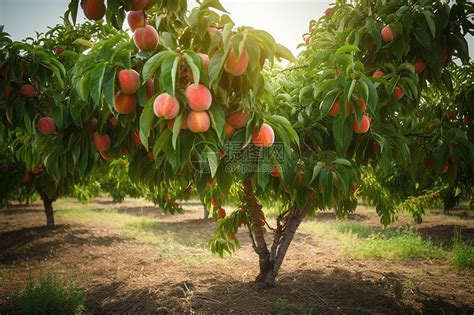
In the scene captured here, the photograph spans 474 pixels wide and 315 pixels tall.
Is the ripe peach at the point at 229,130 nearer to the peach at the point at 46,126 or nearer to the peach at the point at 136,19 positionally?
the peach at the point at 136,19

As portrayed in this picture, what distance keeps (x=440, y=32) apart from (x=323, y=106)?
1.26 metres

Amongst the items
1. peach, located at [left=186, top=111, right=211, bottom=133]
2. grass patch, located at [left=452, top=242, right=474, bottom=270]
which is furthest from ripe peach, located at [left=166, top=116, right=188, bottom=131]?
grass patch, located at [left=452, top=242, right=474, bottom=270]

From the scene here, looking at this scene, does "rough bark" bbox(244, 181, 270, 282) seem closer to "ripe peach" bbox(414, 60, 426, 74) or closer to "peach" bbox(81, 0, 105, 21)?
"ripe peach" bbox(414, 60, 426, 74)

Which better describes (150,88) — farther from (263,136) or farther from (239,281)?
(239,281)

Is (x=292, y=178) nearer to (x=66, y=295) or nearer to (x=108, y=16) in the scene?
(x=108, y=16)

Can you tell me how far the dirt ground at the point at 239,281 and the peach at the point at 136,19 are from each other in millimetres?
2444

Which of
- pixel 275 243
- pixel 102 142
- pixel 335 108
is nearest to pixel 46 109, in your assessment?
pixel 102 142

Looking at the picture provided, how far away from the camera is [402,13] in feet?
6.66

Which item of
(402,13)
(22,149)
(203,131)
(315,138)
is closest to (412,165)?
(315,138)

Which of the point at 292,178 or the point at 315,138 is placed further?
the point at 315,138

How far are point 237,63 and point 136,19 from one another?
23.1 inches

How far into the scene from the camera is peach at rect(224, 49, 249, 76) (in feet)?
3.45

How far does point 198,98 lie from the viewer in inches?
40.9

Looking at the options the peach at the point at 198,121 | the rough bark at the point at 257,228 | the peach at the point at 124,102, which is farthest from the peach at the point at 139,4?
the rough bark at the point at 257,228
